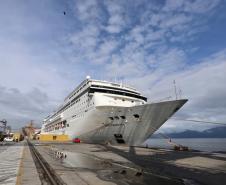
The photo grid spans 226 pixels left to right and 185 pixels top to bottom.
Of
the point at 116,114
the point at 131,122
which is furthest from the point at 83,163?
the point at 116,114

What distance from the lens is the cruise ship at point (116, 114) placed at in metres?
25.7

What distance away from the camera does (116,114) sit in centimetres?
2869

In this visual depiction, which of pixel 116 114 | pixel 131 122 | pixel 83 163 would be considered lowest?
pixel 83 163

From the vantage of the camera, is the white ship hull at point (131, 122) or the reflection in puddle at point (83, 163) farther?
the white ship hull at point (131, 122)

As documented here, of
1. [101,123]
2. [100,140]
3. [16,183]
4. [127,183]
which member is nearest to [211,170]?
[127,183]

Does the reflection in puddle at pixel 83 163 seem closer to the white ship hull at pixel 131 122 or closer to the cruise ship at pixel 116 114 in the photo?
the white ship hull at pixel 131 122

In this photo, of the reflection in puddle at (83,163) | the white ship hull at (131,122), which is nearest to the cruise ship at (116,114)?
the white ship hull at (131,122)

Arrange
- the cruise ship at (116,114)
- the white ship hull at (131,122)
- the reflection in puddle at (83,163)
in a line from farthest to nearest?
the cruise ship at (116,114)
the white ship hull at (131,122)
the reflection in puddle at (83,163)

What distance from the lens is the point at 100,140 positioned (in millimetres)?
32719

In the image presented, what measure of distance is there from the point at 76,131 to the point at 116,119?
11836mm

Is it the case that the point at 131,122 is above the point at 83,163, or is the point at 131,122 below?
above

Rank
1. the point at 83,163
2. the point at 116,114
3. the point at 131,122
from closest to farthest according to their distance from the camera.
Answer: the point at 83,163, the point at 131,122, the point at 116,114

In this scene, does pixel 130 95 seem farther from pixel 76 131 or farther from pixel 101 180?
pixel 101 180

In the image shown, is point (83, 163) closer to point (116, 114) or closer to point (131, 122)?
point (131, 122)
